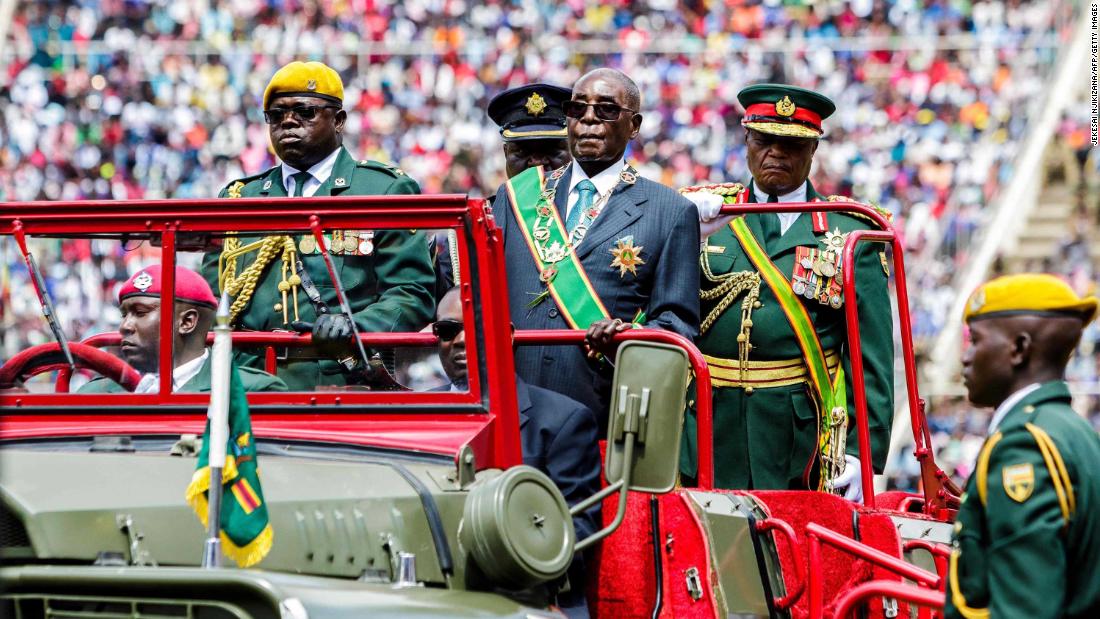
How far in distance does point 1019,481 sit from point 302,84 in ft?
10.5

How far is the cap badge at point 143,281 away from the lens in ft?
16.9

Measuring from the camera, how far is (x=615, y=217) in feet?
20.6

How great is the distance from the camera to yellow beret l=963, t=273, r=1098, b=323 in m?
4.12

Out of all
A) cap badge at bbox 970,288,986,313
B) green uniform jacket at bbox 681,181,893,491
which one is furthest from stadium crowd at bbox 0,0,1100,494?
cap badge at bbox 970,288,986,313

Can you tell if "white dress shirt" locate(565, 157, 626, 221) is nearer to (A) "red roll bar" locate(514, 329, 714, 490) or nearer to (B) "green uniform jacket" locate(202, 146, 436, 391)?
(A) "red roll bar" locate(514, 329, 714, 490)

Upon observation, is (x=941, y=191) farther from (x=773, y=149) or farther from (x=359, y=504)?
(x=359, y=504)

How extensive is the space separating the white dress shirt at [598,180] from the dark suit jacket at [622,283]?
8 centimetres

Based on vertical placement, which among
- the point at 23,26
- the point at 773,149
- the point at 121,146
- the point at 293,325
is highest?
the point at 23,26

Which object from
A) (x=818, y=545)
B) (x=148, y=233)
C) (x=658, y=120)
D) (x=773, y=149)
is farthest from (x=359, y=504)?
(x=658, y=120)

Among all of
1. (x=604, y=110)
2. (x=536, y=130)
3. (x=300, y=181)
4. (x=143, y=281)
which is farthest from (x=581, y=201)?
(x=536, y=130)

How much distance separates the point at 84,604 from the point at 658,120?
2152 centimetres

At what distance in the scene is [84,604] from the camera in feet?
12.8

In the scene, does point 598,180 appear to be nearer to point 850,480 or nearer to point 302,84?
point 302,84

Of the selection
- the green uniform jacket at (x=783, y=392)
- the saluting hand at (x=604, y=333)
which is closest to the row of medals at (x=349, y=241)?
the saluting hand at (x=604, y=333)
